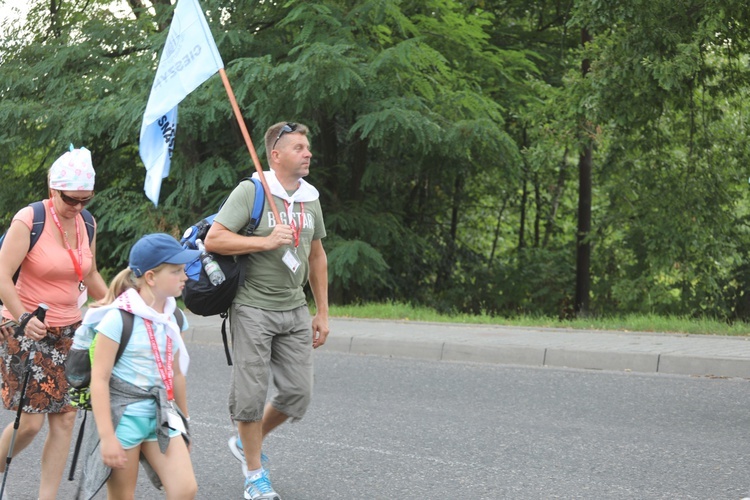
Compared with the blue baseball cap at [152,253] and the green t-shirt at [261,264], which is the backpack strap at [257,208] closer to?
the green t-shirt at [261,264]

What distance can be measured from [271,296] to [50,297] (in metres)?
1.03

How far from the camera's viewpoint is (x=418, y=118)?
588 inches

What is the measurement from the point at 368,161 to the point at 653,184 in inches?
189

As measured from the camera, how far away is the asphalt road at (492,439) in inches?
218

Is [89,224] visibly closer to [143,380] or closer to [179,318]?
[179,318]

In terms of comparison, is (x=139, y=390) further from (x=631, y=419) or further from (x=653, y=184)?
(x=653, y=184)

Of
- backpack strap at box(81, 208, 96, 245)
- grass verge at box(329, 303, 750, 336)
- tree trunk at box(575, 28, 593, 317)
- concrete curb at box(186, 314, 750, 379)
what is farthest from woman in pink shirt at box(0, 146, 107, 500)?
tree trunk at box(575, 28, 593, 317)

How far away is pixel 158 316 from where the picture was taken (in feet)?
12.5

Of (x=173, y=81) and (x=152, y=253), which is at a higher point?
(x=173, y=81)

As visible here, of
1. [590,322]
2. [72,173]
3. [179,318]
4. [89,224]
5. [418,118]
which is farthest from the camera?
[418,118]

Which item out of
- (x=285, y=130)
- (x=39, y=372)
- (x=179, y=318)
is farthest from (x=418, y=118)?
(x=179, y=318)

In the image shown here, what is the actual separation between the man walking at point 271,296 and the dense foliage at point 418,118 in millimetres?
8341

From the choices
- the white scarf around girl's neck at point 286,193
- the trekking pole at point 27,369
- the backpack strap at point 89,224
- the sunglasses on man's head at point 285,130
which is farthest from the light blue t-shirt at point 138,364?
the sunglasses on man's head at point 285,130

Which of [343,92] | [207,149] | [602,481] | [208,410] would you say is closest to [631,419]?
[602,481]
